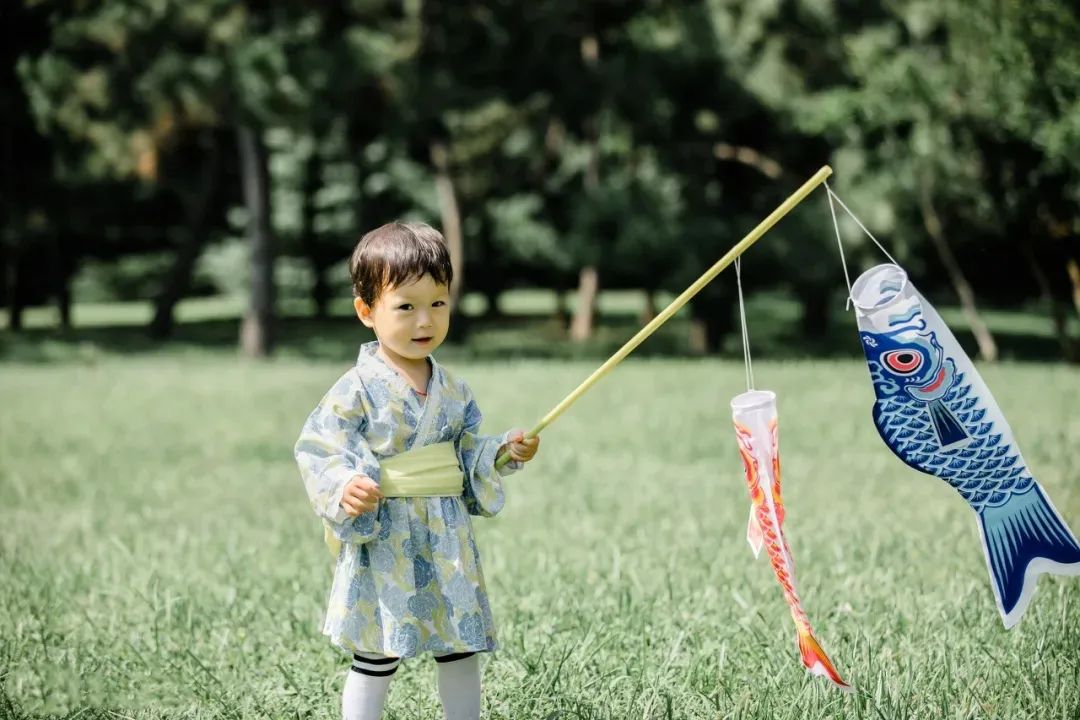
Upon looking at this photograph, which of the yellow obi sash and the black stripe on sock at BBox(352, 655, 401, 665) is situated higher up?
the yellow obi sash

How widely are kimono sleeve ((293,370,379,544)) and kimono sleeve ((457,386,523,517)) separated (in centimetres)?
29

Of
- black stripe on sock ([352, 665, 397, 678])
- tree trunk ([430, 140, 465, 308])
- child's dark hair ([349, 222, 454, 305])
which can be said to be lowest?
black stripe on sock ([352, 665, 397, 678])

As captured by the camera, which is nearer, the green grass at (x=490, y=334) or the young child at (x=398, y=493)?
the young child at (x=398, y=493)

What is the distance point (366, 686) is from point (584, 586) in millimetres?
1770

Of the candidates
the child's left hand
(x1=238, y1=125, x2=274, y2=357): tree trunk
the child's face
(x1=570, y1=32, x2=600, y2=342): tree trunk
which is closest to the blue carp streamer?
the child's left hand

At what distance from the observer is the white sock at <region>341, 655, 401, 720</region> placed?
10.0ft

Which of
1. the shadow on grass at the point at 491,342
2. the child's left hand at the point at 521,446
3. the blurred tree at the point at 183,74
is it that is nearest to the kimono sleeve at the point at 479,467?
the child's left hand at the point at 521,446

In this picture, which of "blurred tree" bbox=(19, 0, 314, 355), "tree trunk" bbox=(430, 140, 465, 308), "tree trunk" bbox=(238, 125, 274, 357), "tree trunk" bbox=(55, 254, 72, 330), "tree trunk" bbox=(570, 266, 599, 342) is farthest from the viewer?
"tree trunk" bbox=(55, 254, 72, 330)

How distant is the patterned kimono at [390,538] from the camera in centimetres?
295

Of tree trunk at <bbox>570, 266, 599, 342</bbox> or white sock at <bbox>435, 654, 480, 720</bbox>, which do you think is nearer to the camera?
white sock at <bbox>435, 654, 480, 720</bbox>

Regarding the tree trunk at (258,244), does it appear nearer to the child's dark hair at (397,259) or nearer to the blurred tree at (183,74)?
the blurred tree at (183,74)

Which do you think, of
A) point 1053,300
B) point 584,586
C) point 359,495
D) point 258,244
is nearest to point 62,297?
point 258,244

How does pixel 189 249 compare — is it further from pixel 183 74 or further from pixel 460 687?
pixel 460 687

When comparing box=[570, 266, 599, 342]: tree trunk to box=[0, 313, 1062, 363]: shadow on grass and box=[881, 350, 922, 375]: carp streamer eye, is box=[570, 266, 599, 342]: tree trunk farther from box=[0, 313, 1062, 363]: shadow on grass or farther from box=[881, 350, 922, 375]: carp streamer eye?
box=[881, 350, 922, 375]: carp streamer eye
